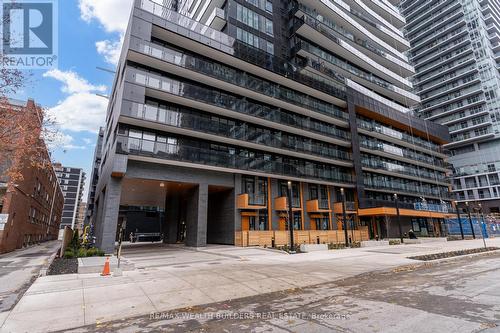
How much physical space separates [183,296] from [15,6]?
1217cm

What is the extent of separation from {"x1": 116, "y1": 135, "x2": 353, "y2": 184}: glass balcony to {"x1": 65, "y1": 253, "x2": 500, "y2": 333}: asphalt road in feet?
53.0

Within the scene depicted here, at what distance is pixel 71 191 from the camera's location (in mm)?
128625

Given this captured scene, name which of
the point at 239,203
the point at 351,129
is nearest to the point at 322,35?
the point at 351,129

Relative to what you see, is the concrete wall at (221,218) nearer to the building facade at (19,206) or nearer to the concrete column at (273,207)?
the concrete column at (273,207)

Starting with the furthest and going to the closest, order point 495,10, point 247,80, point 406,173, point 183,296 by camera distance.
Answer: point 495,10, point 406,173, point 247,80, point 183,296

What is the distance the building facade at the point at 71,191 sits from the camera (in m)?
124

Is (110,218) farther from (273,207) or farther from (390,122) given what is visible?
(390,122)

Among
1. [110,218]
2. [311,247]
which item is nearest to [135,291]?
[110,218]

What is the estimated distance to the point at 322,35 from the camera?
37.3 meters

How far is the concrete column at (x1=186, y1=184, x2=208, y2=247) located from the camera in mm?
22620

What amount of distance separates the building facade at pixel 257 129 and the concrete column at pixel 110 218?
72 millimetres

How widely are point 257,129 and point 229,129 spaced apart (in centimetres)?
471

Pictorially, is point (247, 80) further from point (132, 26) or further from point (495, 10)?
point (495, 10)

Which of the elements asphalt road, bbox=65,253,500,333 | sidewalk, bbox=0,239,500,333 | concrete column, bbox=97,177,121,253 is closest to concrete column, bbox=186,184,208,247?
concrete column, bbox=97,177,121,253
